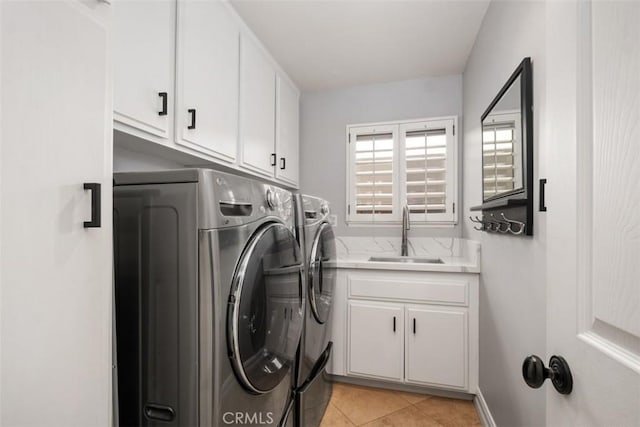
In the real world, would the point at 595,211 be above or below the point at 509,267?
above

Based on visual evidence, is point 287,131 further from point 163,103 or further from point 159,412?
point 159,412

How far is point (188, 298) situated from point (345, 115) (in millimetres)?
2395

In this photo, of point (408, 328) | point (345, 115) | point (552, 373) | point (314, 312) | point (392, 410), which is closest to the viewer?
point (552, 373)

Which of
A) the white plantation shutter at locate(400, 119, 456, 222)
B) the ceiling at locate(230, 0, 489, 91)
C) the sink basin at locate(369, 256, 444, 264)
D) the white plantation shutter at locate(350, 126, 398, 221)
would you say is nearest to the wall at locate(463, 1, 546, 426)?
the ceiling at locate(230, 0, 489, 91)

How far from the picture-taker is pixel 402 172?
2654 millimetres

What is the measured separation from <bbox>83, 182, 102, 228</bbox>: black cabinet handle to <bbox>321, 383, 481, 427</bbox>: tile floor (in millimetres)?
1730

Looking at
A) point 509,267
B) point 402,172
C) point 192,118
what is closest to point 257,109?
point 192,118

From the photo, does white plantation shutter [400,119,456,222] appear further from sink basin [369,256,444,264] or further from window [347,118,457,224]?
sink basin [369,256,444,264]

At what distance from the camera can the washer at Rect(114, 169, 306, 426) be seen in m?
0.82

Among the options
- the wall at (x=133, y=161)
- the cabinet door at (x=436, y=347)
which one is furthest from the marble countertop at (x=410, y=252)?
the wall at (x=133, y=161)

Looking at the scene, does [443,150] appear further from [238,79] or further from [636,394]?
[636,394]

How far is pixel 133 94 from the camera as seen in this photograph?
110 centimetres

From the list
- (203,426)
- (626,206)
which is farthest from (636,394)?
(203,426)
